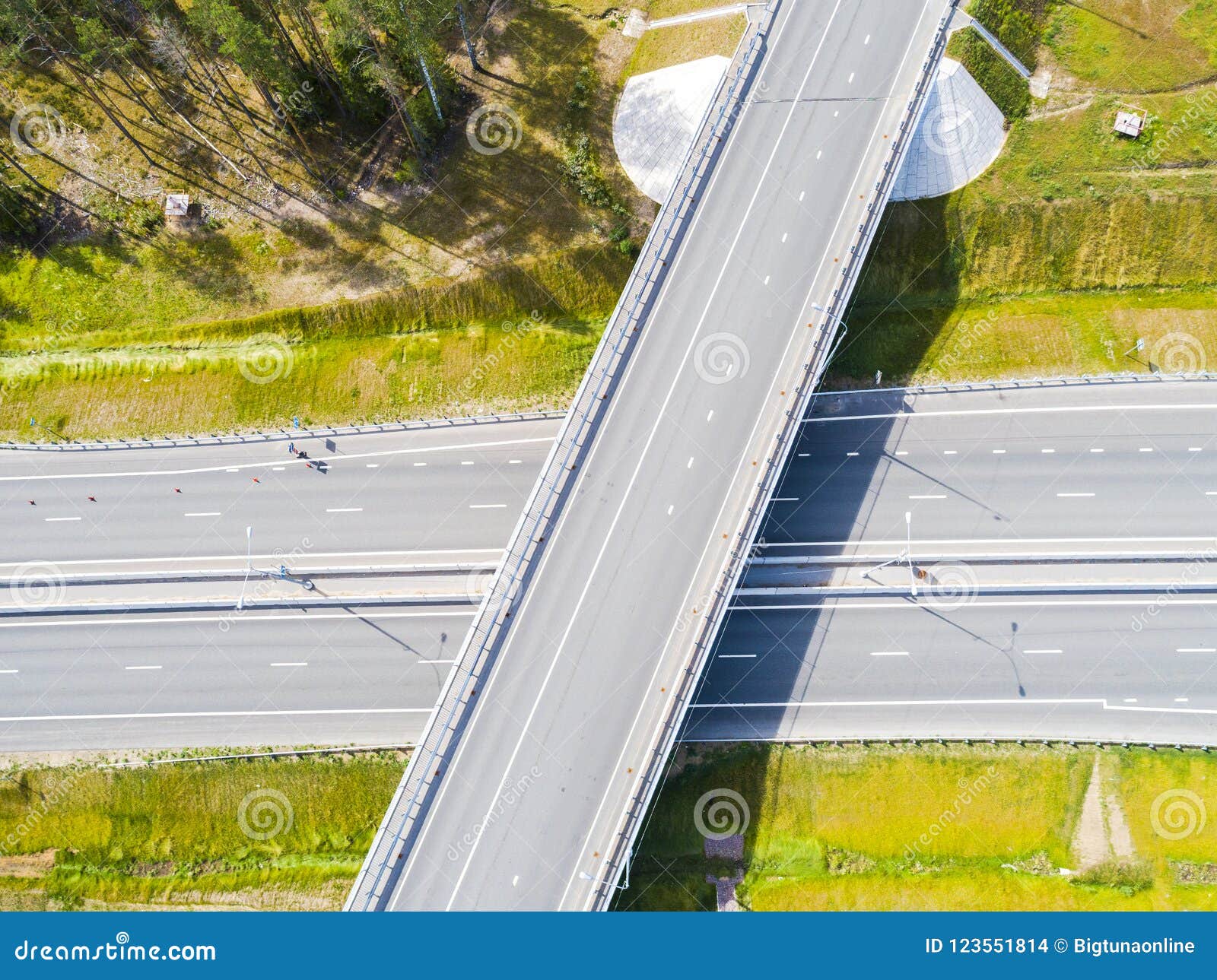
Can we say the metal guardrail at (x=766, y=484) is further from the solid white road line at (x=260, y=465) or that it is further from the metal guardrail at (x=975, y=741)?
the solid white road line at (x=260, y=465)

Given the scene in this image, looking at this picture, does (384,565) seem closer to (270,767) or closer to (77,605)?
(270,767)

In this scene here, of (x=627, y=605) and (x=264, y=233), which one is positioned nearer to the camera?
(x=627, y=605)

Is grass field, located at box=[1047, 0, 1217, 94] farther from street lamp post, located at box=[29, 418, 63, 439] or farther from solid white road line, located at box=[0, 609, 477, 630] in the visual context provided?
street lamp post, located at box=[29, 418, 63, 439]

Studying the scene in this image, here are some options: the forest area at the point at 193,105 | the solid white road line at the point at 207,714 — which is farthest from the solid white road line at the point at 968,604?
the forest area at the point at 193,105

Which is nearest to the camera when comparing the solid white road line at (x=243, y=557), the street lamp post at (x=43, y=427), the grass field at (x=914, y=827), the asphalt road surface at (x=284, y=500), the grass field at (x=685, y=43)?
the grass field at (x=914, y=827)

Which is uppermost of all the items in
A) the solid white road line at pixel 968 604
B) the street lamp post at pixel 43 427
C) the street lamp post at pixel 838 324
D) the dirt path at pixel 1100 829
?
the street lamp post at pixel 43 427

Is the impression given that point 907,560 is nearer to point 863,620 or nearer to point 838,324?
point 863,620

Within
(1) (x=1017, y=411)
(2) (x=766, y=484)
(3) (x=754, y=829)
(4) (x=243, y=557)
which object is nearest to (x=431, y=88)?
(4) (x=243, y=557)

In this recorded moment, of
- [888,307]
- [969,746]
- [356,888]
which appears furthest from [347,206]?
[969,746]
